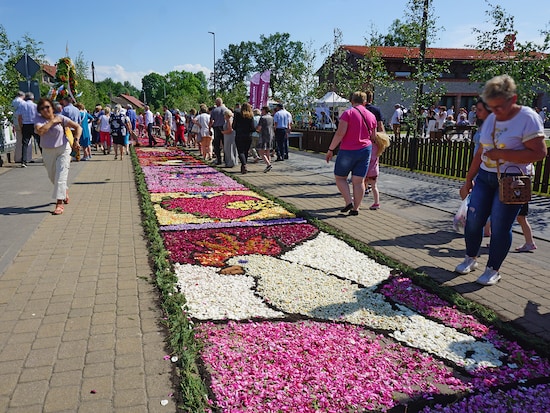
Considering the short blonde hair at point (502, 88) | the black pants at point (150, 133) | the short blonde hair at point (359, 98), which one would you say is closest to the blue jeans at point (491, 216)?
the short blonde hair at point (502, 88)

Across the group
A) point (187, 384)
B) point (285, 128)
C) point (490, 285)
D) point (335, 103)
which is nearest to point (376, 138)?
point (490, 285)

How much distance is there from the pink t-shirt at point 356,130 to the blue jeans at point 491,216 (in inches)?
113

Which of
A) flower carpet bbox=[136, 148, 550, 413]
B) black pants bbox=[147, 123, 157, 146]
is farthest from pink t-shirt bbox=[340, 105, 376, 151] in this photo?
black pants bbox=[147, 123, 157, 146]

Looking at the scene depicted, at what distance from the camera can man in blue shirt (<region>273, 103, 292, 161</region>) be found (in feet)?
52.3

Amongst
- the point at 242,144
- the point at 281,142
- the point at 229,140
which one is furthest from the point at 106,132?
the point at 242,144

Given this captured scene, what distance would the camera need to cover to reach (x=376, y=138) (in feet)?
26.3

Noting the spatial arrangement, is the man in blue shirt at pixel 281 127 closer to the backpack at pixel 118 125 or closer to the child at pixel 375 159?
the backpack at pixel 118 125

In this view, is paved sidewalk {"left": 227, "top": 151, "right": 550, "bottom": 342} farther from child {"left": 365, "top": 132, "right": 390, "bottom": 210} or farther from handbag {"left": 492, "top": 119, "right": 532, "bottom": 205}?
handbag {"left": 492, "top": 119, "right": 532, "bottom": 205}

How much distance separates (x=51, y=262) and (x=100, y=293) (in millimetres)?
1323

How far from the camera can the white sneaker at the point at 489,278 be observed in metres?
4.54

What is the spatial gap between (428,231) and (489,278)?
226 centimetres

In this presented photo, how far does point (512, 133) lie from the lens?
4.06m

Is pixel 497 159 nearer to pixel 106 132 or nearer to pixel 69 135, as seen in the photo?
pixel 69 135

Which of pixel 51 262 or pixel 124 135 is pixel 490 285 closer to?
pixel 51 262
